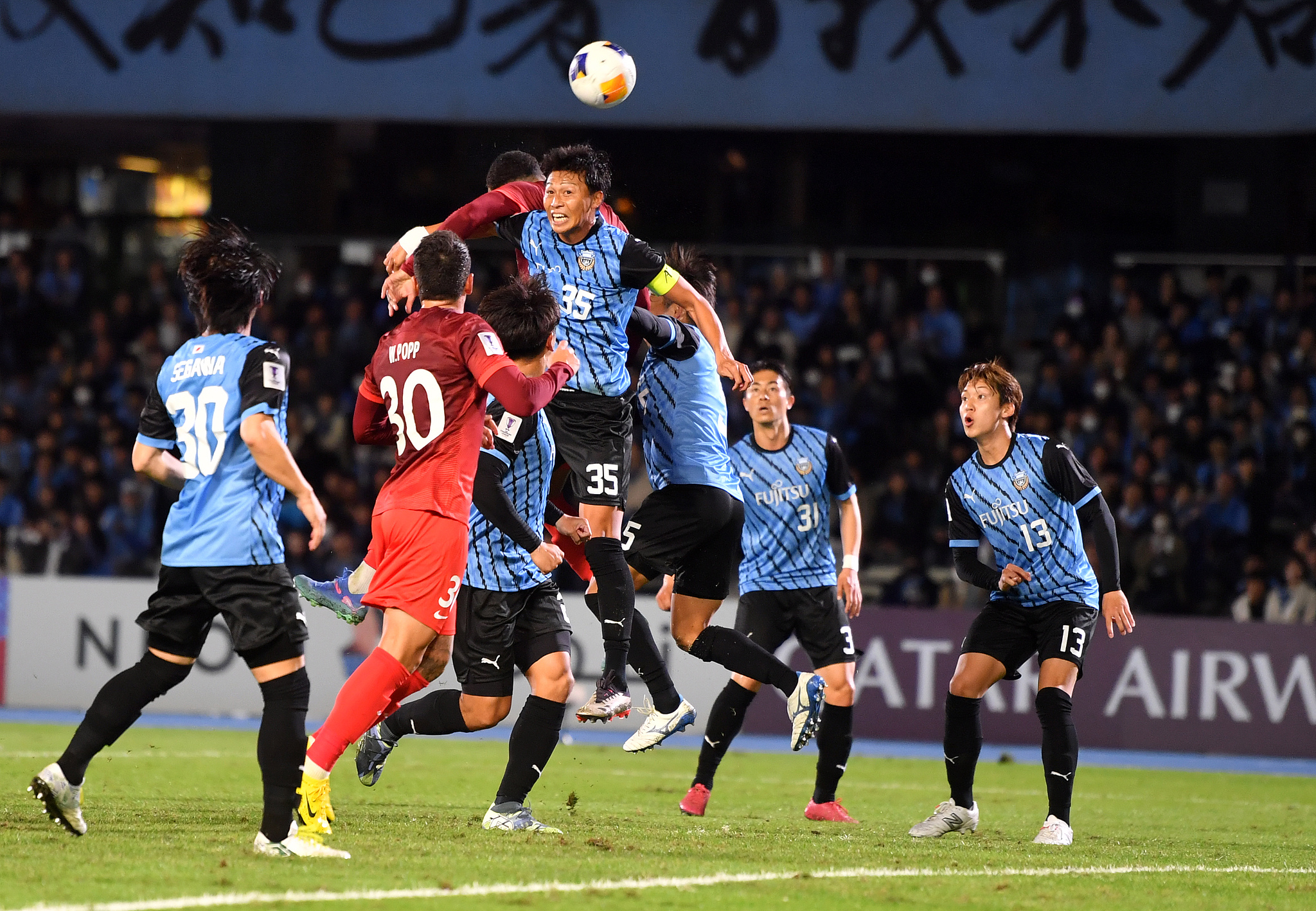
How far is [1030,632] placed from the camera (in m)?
7.65

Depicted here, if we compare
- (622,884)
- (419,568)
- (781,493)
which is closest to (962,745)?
(781,493)

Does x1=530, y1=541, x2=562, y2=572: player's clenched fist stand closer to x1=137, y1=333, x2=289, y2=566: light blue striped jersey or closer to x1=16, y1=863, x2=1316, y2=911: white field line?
x1=137, y1=333, x2=289, y2=566: light blue striped jersey

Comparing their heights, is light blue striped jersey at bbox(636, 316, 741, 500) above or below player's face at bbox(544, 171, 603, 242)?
below

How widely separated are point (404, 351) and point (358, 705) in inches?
51.9

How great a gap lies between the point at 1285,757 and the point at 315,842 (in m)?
9.57

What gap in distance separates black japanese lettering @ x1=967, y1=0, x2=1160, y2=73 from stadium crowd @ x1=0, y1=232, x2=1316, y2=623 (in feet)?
8.65

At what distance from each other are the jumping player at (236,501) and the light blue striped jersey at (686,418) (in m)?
2.26

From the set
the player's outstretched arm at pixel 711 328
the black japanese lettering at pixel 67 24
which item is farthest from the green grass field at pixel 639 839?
the black japanese lettering at pixel 67 24

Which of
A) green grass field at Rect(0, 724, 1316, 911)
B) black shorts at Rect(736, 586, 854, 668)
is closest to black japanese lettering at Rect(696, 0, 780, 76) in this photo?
green grass field at Rect(0, 724, 1316, 911)

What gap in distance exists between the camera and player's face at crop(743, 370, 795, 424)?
8.62 meters

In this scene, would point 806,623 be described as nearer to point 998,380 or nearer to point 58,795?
point 998,380

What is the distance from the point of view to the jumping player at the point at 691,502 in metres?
7.48

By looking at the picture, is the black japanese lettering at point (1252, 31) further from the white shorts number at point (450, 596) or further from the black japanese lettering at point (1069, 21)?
the white shorts number at point (450, 596)

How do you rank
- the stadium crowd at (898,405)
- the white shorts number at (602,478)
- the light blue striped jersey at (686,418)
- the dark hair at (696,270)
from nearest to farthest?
the white shorts number at (602,478) < the light blue striped jersey at (686,418) < the dark hair at (696,270) < the stadium crowd at (898,405)
